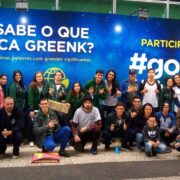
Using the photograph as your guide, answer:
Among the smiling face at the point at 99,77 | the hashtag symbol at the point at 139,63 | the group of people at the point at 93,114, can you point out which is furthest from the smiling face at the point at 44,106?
the hashtag symbol at the point at 139,63

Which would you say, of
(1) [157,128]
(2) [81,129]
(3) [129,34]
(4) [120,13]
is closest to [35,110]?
(2) [81,129]

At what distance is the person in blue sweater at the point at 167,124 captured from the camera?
9039mm

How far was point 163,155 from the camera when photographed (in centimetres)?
845

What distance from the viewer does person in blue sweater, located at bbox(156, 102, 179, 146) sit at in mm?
9039

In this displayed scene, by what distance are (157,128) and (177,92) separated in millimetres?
1505

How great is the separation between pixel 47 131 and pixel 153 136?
2.15m

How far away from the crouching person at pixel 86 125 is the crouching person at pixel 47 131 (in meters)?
0.37

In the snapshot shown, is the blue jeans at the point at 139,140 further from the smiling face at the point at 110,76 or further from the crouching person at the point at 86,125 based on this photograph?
the smiling face at the point at 110,76

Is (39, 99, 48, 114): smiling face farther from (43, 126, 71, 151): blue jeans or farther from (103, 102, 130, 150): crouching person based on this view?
(103, 102, 130, 150): crouching person

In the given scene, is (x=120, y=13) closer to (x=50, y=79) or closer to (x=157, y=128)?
(x=50, y=79)

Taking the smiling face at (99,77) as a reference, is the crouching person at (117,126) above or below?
below

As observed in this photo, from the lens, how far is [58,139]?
8203 mm

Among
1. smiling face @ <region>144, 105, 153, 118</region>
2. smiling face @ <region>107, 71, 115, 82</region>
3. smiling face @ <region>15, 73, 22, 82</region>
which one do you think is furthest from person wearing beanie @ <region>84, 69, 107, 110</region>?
smiling face @ <region>15, 73, 22, 82</region>

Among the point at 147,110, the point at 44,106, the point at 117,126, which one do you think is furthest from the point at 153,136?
the point at 44,106
